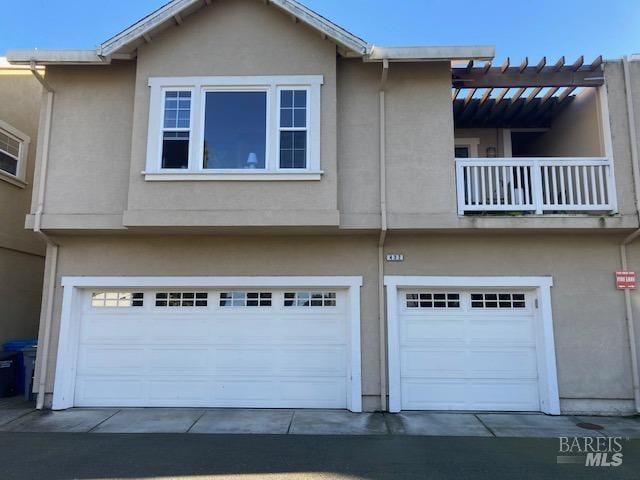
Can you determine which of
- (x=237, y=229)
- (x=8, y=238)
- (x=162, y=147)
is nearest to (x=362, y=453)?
(x=237, y=229)

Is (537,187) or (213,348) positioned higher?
(537,187)

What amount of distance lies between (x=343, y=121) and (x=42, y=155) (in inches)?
216

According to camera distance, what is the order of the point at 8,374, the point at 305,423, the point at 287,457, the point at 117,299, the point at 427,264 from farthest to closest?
the point at 8,374, the point at 117,299, the point at 427,264, the point at 305,423, the point at 287,457

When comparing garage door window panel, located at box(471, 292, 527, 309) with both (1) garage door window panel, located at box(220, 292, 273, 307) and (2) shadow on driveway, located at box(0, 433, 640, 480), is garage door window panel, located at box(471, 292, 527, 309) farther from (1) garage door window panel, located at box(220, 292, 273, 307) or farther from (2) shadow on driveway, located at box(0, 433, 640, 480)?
(1) garage door window panel, located at box(220, 292, 273, 307)

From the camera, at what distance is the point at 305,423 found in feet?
24.4

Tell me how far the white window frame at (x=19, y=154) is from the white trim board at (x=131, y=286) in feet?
12.3

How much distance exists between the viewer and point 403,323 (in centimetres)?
847

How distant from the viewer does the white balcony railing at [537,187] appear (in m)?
8.16

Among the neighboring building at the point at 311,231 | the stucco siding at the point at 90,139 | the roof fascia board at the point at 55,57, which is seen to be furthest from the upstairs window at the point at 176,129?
the roof fascia board at the point at 55,57

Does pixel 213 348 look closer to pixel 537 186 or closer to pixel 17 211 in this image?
pixel 17 211

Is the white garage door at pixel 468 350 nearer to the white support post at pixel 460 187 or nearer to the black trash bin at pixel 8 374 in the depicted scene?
the white support post at pixel 460 187

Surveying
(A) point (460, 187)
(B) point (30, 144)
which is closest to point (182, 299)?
(A) point (460, 187)

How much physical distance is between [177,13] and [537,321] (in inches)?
332

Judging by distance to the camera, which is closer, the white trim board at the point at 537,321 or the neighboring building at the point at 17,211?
the white trim board at the point at 537,321
